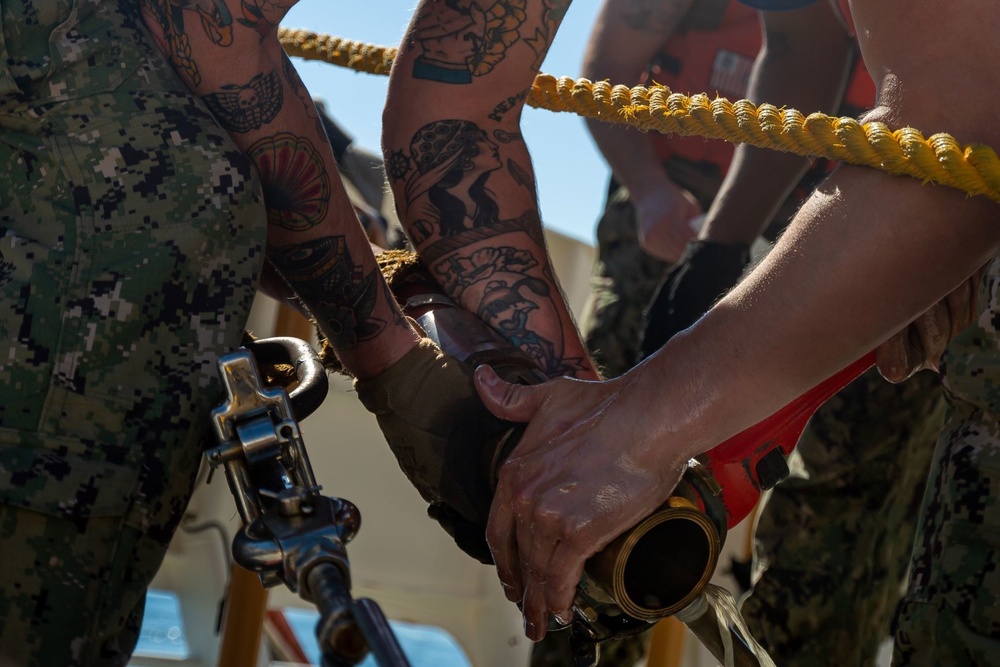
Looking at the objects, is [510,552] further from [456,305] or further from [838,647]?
[838,647]

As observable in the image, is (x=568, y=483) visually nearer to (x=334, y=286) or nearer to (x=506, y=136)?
(x=334, y=286)

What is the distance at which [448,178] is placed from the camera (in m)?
1.53

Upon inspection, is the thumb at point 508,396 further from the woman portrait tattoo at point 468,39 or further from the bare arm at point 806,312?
the woman portrait tattoo at point 468,39

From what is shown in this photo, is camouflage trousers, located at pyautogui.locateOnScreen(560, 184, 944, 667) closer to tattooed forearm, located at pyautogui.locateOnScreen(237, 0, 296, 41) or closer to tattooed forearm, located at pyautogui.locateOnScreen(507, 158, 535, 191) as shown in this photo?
tattooed forearm, located at pyautogui.locateOnScreen(507, 158, 535, 191)

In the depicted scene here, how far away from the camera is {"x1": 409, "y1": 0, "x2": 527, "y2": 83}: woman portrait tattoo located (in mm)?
1554

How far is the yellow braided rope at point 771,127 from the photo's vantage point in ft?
3.42

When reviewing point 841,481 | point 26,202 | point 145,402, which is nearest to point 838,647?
point 841,481

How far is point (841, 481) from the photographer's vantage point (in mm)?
2195

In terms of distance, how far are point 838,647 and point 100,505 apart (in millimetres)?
1469

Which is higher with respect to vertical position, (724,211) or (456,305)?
(456,305)

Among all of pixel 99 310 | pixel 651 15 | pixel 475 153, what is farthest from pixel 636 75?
pixel 99 310

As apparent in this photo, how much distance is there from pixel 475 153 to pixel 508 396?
452 millimetres

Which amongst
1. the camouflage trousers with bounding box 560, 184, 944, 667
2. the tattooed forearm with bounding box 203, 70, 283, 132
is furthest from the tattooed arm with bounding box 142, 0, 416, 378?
the camouflage trousers with bounding box 560, 184, 944, 667

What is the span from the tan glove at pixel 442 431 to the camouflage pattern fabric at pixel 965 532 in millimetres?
439
